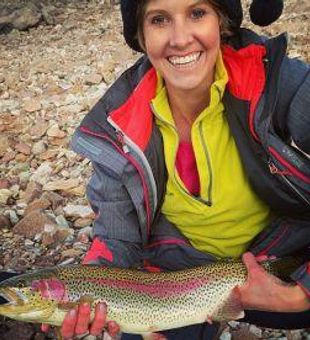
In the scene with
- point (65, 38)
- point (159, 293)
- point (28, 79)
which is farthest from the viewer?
point (65, 38)

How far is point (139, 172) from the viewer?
9.77 feet

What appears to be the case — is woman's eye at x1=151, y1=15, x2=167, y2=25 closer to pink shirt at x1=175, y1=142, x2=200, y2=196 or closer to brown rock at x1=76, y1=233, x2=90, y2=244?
pink shirt at x1=175, y1=142, x2=200, y2=196

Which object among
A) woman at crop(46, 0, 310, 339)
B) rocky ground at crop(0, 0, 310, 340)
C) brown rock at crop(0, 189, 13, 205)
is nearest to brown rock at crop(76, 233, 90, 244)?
rocky ground at crop(0, 0, 310, 340)

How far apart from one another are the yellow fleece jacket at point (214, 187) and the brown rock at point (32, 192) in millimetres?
2638

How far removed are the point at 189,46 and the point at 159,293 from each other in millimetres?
1159

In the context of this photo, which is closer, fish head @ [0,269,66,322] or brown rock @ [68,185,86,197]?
fish head @ [0,269,66,322]

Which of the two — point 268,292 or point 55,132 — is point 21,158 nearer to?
point 55,132

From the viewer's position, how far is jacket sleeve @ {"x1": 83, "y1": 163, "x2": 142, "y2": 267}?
10.1 ft

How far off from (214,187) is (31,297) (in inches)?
38.4

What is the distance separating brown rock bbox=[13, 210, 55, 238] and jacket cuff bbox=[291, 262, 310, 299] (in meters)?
2.65

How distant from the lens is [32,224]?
5.05m

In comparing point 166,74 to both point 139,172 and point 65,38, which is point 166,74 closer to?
point 139,172

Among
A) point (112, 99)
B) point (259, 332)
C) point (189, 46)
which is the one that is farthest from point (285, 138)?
point (259, 332)

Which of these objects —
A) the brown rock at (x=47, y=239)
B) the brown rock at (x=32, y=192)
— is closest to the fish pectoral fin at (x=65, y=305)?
the brown rock at (x=47, y=239)
